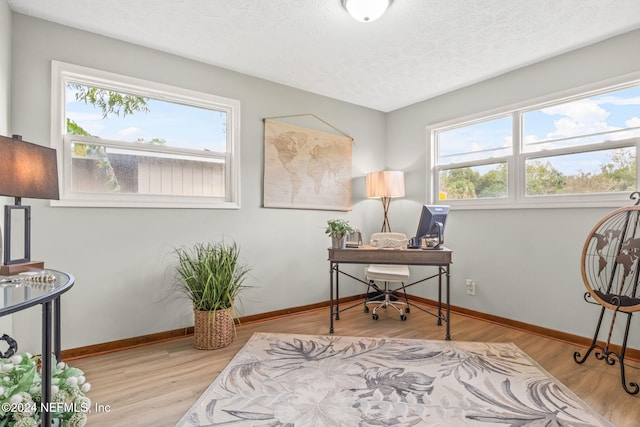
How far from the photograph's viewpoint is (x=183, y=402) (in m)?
1.93

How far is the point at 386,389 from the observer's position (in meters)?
2.05

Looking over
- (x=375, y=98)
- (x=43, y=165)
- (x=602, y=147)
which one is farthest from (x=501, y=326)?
(x=43, y=165)

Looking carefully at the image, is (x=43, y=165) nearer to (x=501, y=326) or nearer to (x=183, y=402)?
(x=183, y=402)

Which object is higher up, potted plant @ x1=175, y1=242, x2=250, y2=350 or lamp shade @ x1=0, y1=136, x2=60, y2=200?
lamp shade @ x1=0, y1=136, x2=60, y2=200

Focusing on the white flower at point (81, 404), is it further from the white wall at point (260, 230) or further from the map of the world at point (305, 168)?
the map of the world at point (305, 168)

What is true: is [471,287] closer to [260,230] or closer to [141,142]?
[260,230]

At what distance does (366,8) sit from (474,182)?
7.71ft

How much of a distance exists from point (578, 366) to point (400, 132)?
3.12 metres

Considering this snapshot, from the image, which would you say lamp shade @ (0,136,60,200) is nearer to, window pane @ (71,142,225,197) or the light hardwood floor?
window pane @ (71,142,225,197)

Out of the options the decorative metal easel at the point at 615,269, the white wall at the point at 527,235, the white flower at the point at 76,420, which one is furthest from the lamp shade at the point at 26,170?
the white wall at the point at 527,235

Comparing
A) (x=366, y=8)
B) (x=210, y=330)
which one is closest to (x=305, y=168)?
(x=366, y=8)

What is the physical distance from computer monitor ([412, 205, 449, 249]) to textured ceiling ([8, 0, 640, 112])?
139 centimetres

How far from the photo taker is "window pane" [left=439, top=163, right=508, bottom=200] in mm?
3477

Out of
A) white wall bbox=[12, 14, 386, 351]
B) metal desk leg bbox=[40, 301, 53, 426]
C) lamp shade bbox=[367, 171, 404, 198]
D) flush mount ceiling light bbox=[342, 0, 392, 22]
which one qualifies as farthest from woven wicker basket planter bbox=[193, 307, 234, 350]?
flush mount ceiling light bbox=[342, 0, 392, 22]
